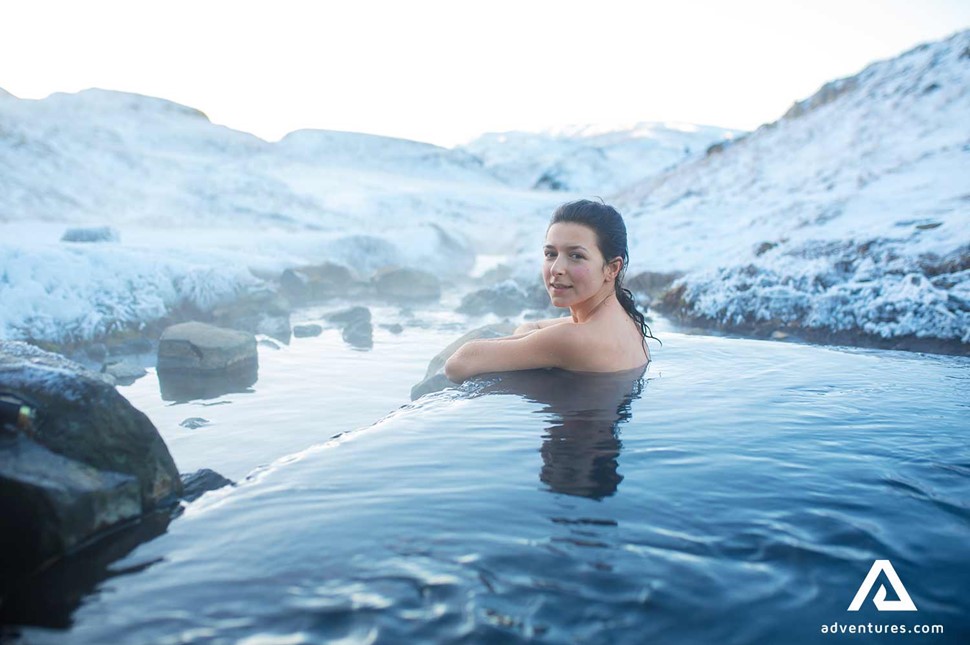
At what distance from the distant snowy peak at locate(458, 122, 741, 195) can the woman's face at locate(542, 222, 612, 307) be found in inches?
1445

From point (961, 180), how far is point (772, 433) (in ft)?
28.7

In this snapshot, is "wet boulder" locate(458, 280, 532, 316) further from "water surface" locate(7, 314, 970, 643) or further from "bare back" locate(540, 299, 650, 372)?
"water surface" locate(7, 314, 970, 643)

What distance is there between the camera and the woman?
13.1ft

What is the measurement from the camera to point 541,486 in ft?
7.70

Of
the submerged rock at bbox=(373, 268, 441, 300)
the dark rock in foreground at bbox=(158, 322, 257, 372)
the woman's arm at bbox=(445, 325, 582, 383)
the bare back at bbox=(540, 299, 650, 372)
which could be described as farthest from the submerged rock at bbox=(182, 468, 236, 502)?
the submerged rock at bbox=(373, 268, 441, 300)

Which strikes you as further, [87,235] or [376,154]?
[376,154]

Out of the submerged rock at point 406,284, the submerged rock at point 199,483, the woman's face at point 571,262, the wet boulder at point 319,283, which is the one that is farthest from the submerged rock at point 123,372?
the submerged rock at point 406,284

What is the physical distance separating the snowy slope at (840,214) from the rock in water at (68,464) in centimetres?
652

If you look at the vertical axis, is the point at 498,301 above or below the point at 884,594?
above

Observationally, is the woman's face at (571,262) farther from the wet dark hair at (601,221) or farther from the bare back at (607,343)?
the bare back at (607,343)

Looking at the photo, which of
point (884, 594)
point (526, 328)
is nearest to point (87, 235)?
point (526, 328)

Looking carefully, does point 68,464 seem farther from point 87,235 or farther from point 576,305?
point 87,235

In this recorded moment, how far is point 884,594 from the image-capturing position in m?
1.73

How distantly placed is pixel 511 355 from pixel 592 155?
49450 millimetres
